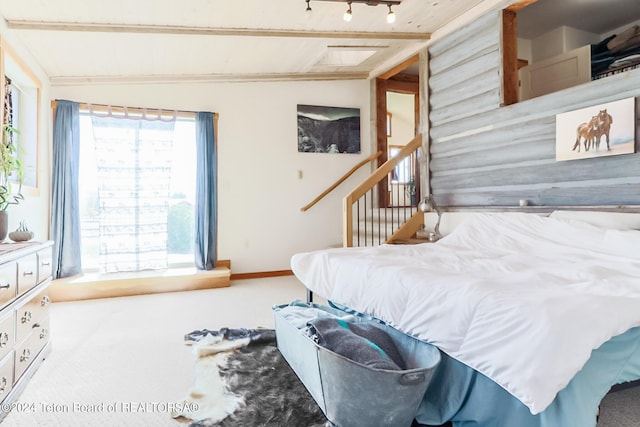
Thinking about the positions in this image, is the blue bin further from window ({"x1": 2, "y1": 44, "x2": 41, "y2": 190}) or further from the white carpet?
window ({"x1": 2, "y1": 44, "x2": 41, "y2": 190})

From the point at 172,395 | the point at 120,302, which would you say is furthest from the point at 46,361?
the point at 120,302

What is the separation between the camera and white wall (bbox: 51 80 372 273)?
4852 mm

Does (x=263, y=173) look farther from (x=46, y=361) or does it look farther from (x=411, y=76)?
(x=46, y=361)

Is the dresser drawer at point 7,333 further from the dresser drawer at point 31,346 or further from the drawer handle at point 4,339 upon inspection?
the dresser drawer at point 31,346

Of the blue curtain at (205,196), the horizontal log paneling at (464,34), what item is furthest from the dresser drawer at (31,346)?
the horizontal log paneling at (464,34)

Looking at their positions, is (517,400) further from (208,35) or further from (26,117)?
(26,117)

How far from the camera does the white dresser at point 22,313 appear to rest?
5.56ft

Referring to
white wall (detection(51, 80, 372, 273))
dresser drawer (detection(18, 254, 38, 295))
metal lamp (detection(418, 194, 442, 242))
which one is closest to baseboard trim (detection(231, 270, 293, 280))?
white wall (detection(51, 80, 372, 273))

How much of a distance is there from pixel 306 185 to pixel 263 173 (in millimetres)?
645

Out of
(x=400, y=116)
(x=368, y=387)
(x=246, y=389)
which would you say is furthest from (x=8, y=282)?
(x=400, y=116)

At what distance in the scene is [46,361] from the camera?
2.30 metres

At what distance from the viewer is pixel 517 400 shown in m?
1.28

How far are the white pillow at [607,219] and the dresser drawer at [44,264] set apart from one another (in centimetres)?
345

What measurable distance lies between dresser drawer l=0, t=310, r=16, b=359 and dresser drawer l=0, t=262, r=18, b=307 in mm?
79
